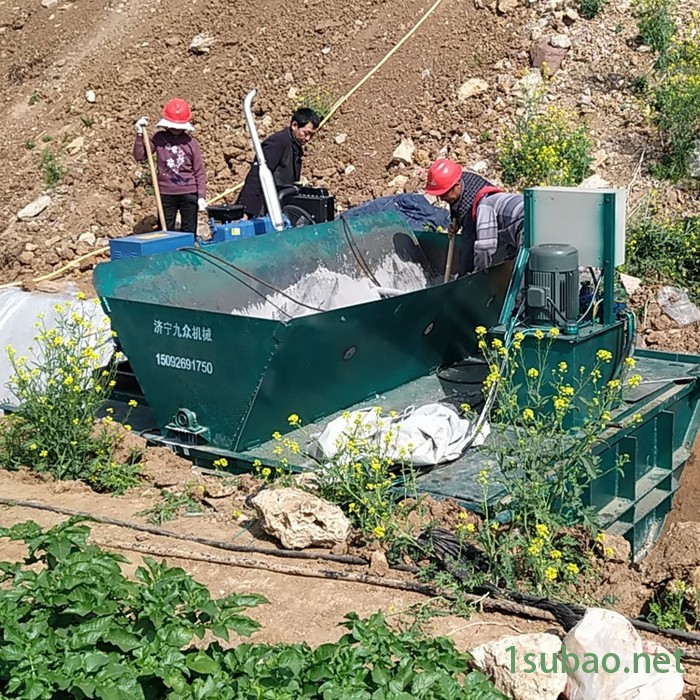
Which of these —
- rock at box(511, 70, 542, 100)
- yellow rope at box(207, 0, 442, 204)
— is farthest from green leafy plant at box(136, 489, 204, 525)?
rock at box(511, 70, 542, 100)

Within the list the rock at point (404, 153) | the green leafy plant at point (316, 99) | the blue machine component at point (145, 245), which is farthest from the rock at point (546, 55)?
the blue machine component at point (145, 245)

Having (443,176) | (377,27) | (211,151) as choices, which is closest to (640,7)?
(377,27)

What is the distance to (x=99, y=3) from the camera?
1716 centimetres

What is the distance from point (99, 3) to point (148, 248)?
11.0 meters

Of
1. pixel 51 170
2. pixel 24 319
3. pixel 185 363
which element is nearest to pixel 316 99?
pixel 51 170

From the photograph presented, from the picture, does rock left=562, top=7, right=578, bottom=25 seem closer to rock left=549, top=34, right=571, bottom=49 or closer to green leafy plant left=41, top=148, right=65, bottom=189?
rock left=549, top=34, right=571, bottom=49

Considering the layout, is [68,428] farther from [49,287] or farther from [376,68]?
[376,68]

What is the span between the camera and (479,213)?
7426 millimetres

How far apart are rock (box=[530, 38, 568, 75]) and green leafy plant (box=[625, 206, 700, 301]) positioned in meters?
3.49

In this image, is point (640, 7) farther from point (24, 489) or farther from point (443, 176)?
point (24, 489)

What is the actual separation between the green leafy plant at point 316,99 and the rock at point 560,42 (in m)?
2.68

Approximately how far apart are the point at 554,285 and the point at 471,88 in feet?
21.3

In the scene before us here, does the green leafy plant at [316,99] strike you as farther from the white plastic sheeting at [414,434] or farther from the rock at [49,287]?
the white plastic sheeting at [414,434]

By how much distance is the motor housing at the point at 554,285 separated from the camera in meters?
6.50
